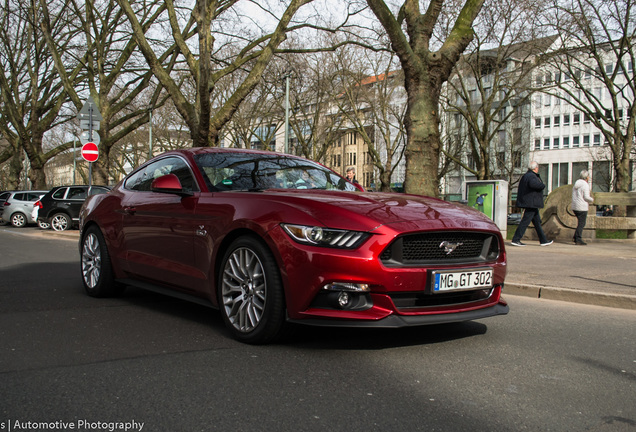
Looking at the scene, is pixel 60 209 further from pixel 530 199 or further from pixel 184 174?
pixel 184 174

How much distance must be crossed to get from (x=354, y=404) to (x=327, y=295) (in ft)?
3.08

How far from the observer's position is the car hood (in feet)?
13.4

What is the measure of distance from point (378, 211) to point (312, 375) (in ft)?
3.95

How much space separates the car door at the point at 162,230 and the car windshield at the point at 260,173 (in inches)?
7.7

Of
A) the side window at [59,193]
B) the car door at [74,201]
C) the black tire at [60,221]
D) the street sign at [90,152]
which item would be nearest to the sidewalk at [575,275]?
the street sign at [90,152]

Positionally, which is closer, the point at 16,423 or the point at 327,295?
the point at 16,423

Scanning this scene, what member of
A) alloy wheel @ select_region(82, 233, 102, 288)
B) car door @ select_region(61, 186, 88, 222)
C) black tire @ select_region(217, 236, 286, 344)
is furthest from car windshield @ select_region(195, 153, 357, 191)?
car door @ select_region(61, 186, 88, 222)

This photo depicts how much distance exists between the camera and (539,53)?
27.9 metres

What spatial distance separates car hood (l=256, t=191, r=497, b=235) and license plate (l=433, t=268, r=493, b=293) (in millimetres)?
315

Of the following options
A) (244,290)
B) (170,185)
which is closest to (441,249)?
(244,290)

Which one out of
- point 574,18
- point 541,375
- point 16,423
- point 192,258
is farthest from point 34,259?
point 574,18

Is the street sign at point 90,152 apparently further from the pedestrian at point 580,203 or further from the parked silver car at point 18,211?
the pedestrian at point 580,203

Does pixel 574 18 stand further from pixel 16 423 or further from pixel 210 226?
pixel 16 423

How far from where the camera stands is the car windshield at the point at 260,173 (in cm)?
518
